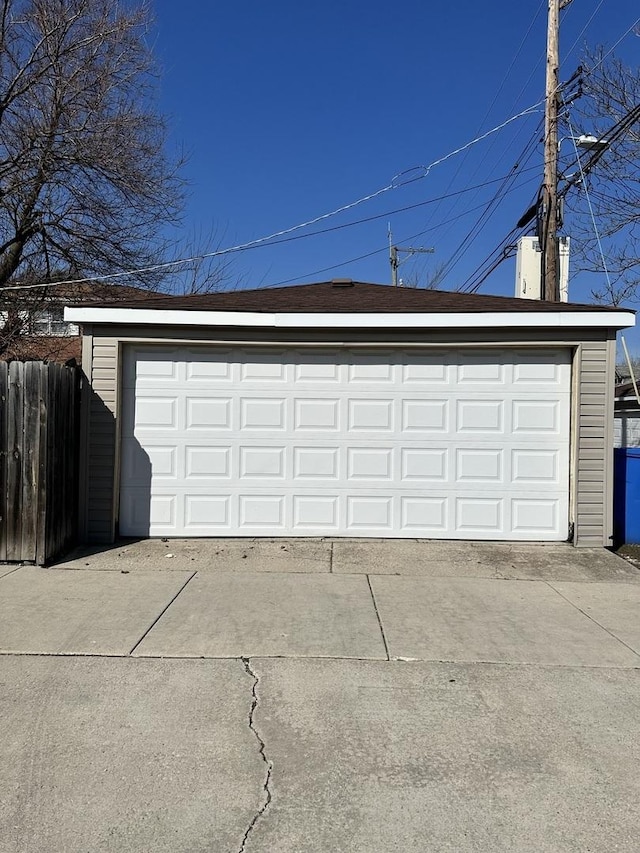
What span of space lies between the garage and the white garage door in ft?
0.05

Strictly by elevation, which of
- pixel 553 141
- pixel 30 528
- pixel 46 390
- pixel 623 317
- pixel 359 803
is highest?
pixel 553 141

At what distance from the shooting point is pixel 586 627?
17.4 ft

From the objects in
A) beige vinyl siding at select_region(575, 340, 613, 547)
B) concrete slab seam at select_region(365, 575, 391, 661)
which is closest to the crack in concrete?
concrete slab seam at select_region(365, 575, 391, 661)

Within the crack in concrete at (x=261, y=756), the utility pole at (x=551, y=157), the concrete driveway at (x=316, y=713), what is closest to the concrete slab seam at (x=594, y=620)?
the concrete driveway at (x=316, y=713)

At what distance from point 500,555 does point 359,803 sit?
504 cm

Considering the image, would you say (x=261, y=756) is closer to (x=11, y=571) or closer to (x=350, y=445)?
(x=11, y=571)

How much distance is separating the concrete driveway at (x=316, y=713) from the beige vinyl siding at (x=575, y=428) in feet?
4.74

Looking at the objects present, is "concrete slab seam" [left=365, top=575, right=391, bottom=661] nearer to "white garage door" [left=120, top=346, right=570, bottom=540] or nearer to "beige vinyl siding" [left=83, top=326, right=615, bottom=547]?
"white garage door" [left=120, top=346, right=570, bottom=540]

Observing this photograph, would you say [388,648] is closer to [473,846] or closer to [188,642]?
[188,642]

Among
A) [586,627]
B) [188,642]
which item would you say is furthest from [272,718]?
[586,627]

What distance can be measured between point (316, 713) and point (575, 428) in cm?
552

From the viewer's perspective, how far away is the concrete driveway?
2807 millimetres

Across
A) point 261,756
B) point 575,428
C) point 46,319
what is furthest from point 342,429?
point 46,319

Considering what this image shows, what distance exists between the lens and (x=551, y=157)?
12789mm
